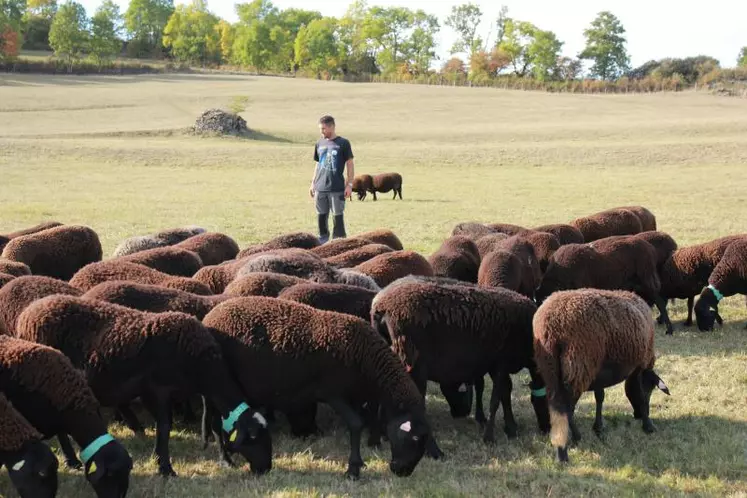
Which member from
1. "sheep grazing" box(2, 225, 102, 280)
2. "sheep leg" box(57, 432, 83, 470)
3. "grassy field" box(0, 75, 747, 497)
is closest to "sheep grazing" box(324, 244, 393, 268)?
"grassy field" box(0, 75, 747, 497)

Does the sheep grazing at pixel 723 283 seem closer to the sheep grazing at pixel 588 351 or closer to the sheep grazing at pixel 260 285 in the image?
the sheep grazing at pixel 588 351

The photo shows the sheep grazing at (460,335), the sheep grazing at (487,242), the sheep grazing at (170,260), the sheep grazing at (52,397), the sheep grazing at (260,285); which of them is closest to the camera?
the sheep grazing at (52,397)

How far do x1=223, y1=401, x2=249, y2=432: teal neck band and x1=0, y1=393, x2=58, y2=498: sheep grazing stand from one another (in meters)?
1.17

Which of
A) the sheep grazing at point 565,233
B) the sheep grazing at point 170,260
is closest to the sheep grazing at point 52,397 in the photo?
the sheep grazing at point 170,260

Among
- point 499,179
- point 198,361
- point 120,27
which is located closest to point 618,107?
point 499,179

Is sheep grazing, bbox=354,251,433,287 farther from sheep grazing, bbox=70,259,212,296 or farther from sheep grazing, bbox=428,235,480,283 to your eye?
sheep grazing, bbox=70,259,212,296

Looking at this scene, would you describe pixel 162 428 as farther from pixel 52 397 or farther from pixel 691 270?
pixel 691 270

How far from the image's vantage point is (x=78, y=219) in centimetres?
1920

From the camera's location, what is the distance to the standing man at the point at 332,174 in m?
11.8

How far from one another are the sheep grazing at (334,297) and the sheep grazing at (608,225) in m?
7.28

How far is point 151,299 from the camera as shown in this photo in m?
6.33

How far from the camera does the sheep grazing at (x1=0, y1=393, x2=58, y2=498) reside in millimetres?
4406

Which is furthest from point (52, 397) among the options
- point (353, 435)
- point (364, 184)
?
point (364, 184)

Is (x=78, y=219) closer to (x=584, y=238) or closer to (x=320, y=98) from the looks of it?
(x=584, y=238)
